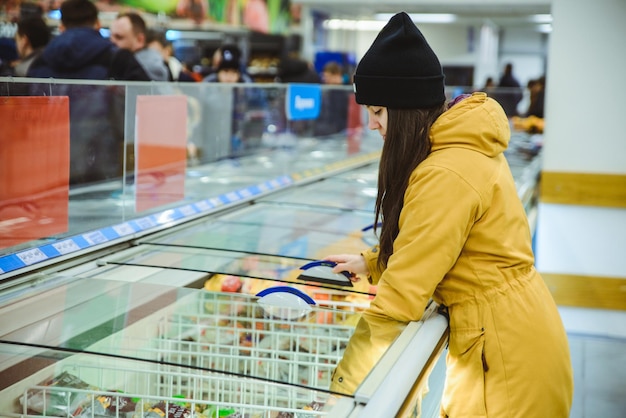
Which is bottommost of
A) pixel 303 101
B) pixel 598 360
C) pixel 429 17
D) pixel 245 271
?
pixel 598 360

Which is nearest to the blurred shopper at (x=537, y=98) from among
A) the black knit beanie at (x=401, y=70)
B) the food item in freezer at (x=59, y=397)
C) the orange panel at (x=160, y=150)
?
the orange panel at (x=160, y=150)

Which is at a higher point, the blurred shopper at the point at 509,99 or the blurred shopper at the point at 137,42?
the blurred shopper at the point at 137,42

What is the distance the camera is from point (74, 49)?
4156 millimetres

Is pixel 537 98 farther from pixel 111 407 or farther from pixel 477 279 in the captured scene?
pixel 111 407

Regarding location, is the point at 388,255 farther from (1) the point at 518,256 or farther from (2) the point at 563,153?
(2) the point at 563,153

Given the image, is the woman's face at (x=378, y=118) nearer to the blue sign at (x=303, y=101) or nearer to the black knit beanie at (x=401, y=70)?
the black knit beanie at (x=401, y=70)

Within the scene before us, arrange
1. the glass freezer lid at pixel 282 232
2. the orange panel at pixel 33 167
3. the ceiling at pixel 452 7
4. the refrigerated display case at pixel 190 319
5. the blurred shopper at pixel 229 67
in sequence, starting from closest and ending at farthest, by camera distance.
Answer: the refrigerated display case at pixel 190 319 < the orange panel at pixel 33 167 < the glass freezer lid at pixel 282 232 < the ceiling at pixel 452 7 < the blurred shopper at pixel 229 67

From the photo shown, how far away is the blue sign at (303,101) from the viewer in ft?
16.4

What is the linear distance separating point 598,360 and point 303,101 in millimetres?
2493

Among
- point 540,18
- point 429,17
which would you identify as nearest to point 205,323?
point 429,17

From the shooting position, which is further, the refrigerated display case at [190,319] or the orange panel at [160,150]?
the orange panel at [160,150]

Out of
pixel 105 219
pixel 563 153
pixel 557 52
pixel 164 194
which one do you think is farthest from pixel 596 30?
pixel 105 219

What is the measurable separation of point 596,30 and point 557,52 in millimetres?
263

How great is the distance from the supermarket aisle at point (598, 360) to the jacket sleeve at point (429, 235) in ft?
8.82
